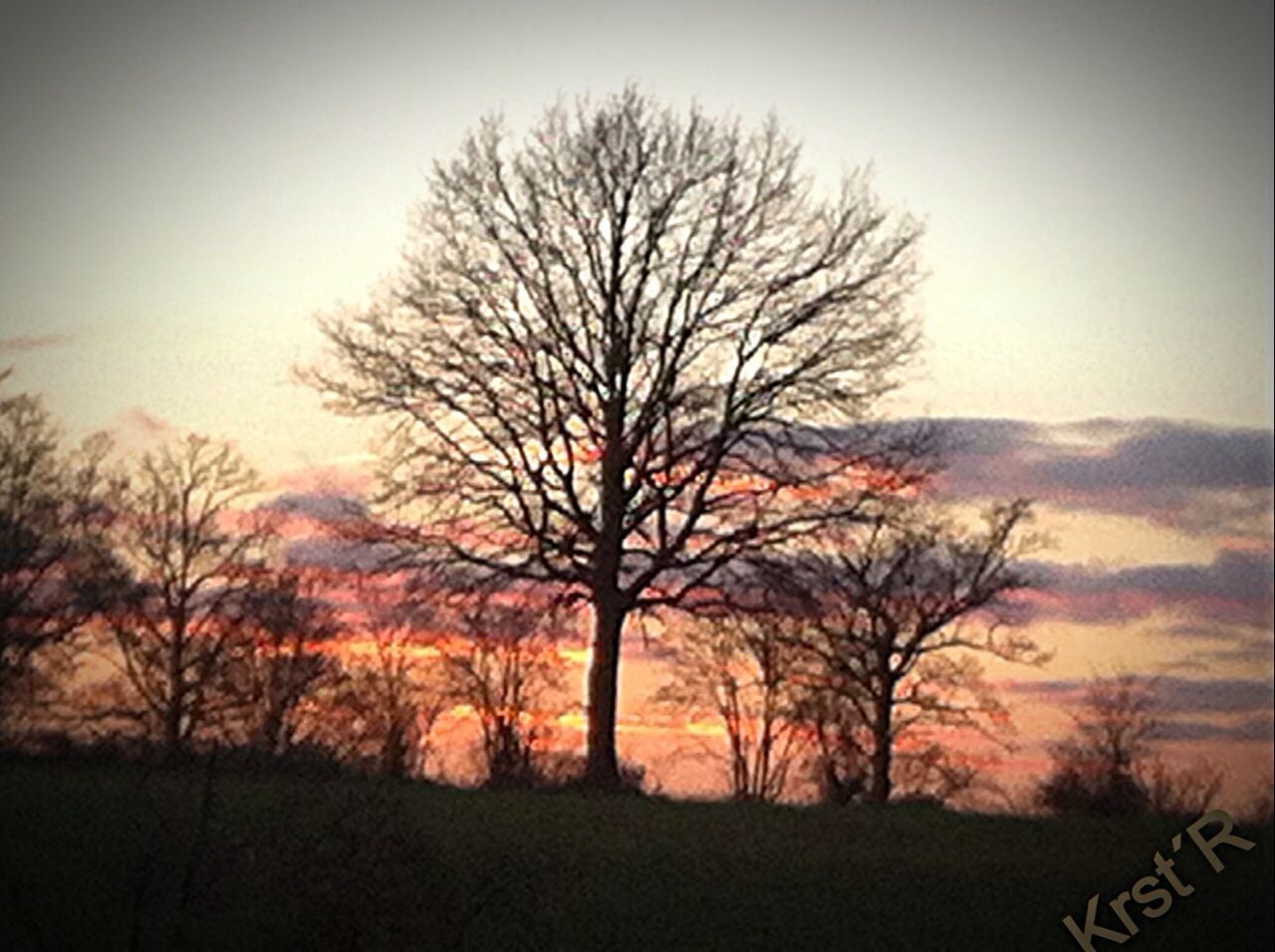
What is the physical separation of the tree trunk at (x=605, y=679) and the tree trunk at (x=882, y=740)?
11.7m

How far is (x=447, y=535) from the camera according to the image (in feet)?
103

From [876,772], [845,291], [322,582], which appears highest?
[845,291]

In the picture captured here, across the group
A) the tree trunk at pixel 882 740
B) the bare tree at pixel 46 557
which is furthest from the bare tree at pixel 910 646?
the bare tree at pixel 46 557

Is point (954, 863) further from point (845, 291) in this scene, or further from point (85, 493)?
point (85, 493)

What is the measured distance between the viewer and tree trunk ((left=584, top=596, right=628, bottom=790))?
3152cm

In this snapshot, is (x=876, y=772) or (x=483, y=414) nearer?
(x=483, y=414)

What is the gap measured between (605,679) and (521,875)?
14.7 m

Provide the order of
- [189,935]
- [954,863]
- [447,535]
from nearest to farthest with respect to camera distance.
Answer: [189,935] → [954,863] → [447,535]

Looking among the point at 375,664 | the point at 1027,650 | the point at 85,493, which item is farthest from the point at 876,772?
the point at 85,493

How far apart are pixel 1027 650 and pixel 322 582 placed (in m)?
13.4

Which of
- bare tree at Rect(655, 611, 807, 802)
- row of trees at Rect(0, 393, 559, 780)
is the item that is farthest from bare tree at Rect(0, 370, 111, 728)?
bare tree at Rect(655, 611, 807, 802)

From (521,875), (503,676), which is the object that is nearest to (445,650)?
(503,676)

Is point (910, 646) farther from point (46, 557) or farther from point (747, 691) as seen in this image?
point (46, 557)

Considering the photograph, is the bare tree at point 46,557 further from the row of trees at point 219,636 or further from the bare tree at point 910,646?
the bare tree at point 910,646
